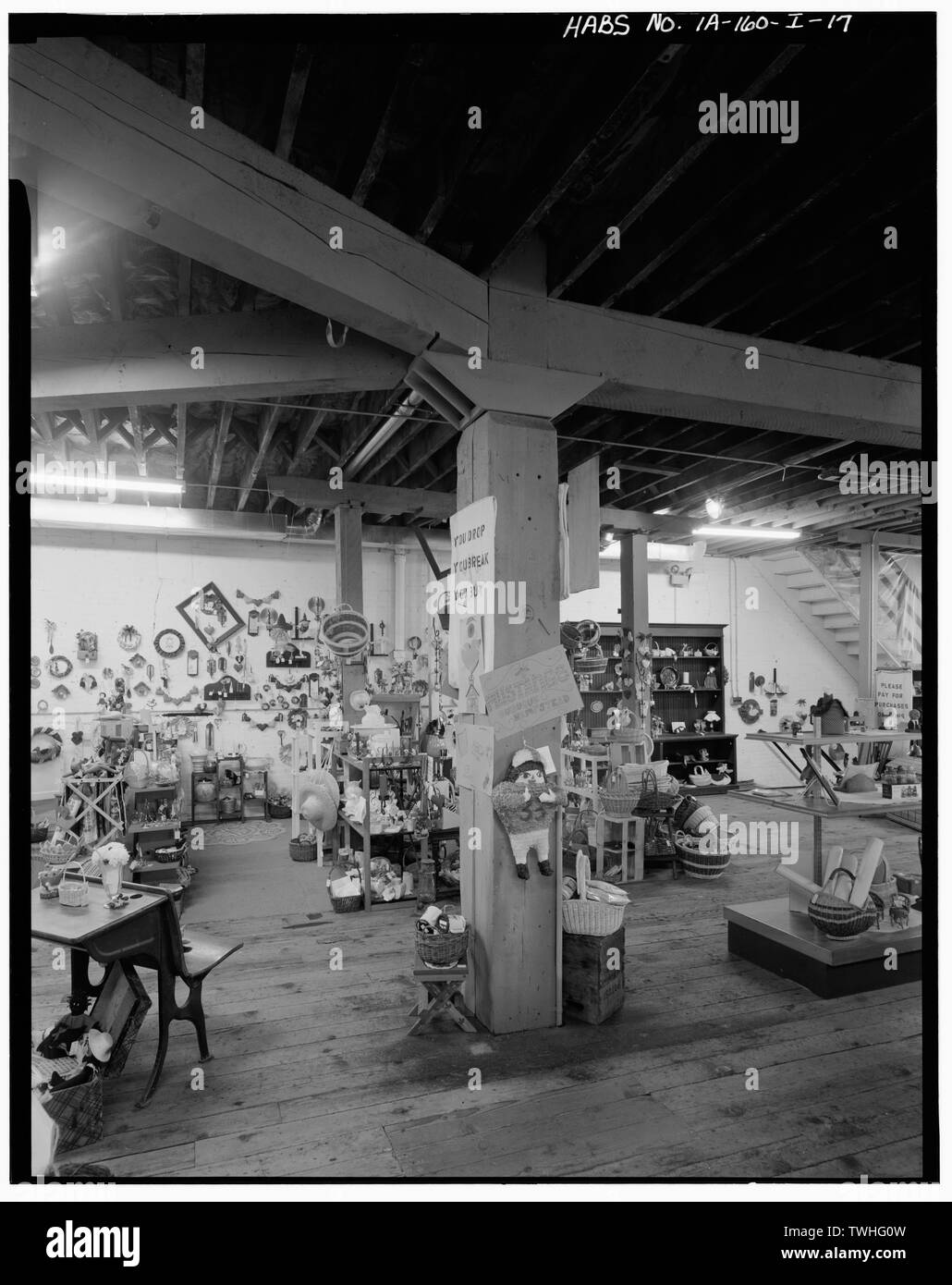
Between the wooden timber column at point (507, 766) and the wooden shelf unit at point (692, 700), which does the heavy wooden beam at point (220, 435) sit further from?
the wooden shelf unit at point (692, 700)

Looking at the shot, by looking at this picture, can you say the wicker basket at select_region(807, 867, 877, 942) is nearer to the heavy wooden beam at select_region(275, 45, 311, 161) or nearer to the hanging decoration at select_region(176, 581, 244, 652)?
the heavy wooden beam at select_region(275, 45, 311, 161)

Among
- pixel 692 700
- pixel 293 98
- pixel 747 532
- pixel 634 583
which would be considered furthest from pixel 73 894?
pixel 692 700

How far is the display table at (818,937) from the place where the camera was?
4.02 metres

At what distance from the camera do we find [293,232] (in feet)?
8.61

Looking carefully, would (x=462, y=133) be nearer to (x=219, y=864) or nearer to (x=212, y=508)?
(x=219, y=864)

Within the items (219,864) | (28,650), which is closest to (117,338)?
(28,650)

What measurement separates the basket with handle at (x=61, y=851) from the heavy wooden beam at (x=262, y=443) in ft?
11.4

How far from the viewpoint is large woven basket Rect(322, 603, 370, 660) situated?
6777mm

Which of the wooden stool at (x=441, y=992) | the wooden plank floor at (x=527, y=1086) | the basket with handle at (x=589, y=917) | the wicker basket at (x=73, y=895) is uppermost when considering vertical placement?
the wicker basket at (x=73, y=895)

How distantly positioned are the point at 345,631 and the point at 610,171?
4.58 m

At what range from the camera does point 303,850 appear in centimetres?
695

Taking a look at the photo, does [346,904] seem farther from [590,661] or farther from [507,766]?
[590,661]

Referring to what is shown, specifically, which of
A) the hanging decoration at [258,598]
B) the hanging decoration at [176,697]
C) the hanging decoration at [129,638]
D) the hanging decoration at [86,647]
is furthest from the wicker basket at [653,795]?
the hanging decoration at [86,647]
